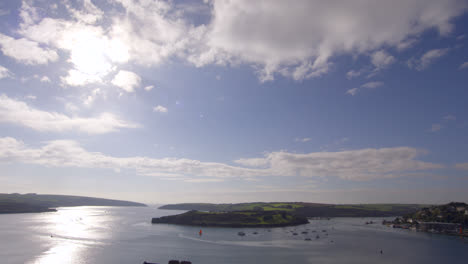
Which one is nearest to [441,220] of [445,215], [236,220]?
[445,215]

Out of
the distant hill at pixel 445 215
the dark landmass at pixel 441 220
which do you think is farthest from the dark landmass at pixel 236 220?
the distant hill at pixel 445 215

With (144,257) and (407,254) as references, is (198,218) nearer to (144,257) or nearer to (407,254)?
(144,257)

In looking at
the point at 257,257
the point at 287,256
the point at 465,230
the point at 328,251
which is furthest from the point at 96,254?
the point at 465,230

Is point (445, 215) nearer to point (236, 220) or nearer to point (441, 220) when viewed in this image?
point (441, 220)

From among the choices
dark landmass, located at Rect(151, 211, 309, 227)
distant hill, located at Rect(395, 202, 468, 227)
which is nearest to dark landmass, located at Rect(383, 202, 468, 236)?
distant hill, located at Rect(395, 202, 468, 227)

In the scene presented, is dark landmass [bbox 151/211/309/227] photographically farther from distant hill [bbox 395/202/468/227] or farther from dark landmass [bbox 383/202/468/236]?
distant hill [bbox 395/202/468/227]

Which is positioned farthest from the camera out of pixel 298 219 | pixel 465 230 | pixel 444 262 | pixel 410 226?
pixel 298 219

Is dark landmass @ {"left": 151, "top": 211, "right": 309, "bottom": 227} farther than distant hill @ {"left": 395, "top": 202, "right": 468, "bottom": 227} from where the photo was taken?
Yes

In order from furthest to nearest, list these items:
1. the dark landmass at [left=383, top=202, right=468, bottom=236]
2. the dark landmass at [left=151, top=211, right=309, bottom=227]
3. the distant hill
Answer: the dark landmass at [left=151, top=211, right=309, bottom=227] < the distant hill < the dark landmass at [left=383, top=202, right=468, bottom=236]
